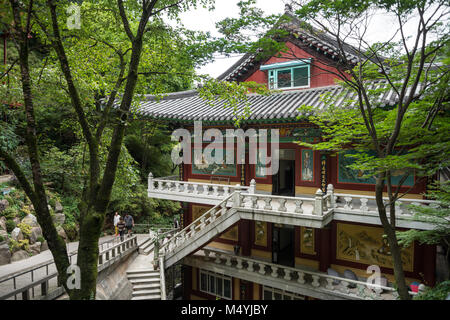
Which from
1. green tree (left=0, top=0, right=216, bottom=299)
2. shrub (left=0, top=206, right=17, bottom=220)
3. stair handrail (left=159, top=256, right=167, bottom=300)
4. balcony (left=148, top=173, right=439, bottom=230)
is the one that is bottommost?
stair handrail (left=159, top=256, right=167, bottom=300)

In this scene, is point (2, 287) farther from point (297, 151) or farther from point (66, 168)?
point (297, 151)

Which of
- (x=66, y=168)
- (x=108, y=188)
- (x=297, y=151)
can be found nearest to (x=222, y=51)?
(x=108, y=188)

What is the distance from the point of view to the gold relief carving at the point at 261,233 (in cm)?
1302

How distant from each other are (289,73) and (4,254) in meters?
15.5

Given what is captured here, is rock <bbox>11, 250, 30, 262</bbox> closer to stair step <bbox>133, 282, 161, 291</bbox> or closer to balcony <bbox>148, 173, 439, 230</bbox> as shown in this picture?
stair step <bbox>133, 282, 161, 291</bbox>

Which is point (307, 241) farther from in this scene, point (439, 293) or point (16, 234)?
point (16, 234)

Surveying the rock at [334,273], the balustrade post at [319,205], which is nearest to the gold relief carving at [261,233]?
the rock at [334,273]

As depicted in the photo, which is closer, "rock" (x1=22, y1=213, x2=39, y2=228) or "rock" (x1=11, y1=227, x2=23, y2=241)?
"rock" (x1=11, y1=227, x2=23, y2=241)

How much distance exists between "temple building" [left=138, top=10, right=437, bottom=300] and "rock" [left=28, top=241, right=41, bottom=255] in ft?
21.4

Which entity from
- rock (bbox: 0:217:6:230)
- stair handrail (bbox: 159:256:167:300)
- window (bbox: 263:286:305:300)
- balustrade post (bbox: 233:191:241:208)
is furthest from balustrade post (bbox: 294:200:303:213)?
rock (bbox: 0:217:6:230)

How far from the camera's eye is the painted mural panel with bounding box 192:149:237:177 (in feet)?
44.2

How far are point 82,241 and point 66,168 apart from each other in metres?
14.8

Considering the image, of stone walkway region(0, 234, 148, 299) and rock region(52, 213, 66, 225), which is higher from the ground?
rock region(52, 213, 66, 225)

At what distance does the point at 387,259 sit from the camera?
34.2ft
